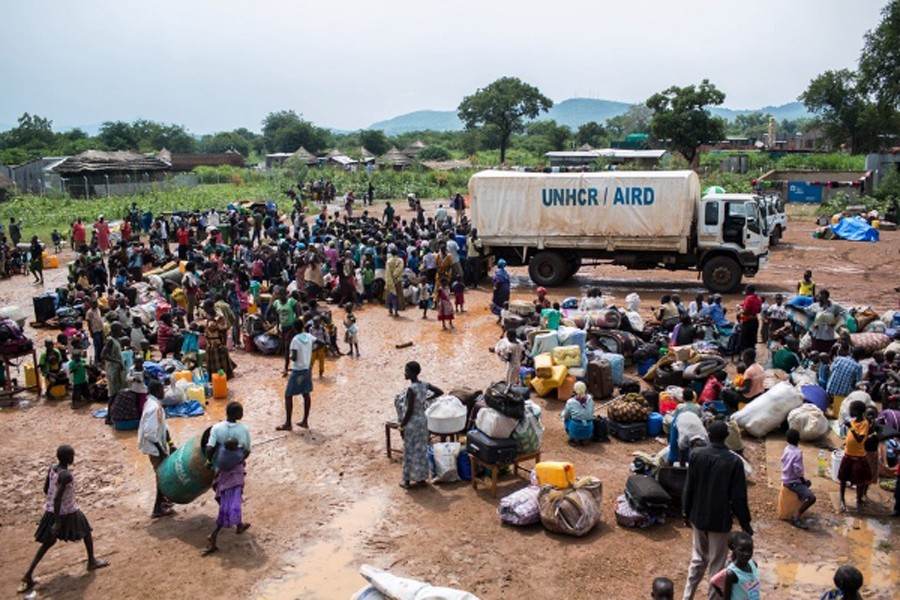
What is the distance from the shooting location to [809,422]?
9.99 m

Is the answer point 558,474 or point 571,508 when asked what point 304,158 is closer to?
point 558,474

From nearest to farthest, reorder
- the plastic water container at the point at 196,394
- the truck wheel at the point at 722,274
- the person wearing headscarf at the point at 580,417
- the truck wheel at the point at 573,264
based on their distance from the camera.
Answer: the person wearing headscarf at the point at 580,417
the plastic water container at the point at 196,394
the truck wheel at the point at 722,274
the truck wheel at the point at 573,264

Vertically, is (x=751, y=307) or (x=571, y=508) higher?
(x=751, y=307)

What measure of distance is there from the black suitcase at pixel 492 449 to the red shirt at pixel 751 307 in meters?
6.43

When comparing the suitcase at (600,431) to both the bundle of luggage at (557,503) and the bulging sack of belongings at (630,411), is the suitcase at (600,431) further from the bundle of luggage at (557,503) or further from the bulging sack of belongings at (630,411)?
the bundle of luggage at (557,503)

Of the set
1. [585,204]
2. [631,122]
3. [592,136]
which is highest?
[631,122]

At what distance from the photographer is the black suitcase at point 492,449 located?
855 cm

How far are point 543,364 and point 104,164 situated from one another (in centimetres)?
3713

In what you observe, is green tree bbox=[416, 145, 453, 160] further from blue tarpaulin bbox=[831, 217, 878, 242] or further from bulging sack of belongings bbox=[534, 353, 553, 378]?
bulging sack of belongings bbox=[534, 353, 553, 378]

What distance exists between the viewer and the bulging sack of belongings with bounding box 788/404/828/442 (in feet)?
32.7

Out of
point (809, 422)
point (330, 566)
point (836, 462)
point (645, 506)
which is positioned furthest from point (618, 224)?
point (330, 566)

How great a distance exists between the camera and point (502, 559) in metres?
7.37

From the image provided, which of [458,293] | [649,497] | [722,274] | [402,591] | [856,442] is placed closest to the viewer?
[402,591]

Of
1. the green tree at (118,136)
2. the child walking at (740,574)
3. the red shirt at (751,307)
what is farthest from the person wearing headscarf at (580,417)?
the green tree at (118,136)
